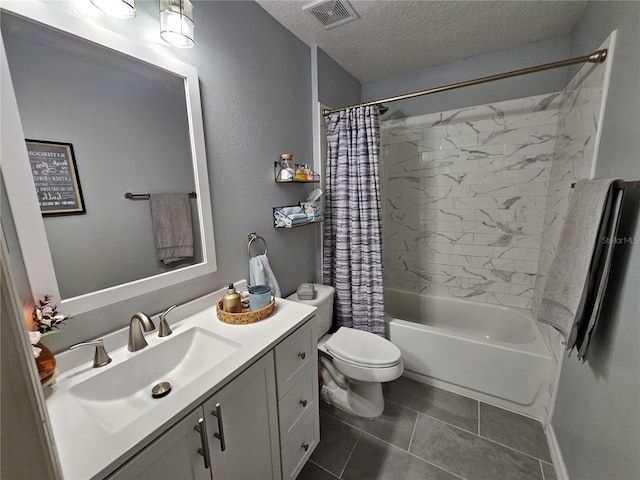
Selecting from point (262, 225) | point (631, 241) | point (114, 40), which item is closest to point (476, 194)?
point (631, 241)

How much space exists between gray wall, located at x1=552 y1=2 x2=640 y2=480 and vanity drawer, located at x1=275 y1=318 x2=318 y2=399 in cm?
115

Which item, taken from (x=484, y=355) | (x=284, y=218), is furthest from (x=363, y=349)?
(x=284, y=218)

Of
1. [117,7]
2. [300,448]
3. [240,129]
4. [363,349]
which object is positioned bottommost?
[300,448]

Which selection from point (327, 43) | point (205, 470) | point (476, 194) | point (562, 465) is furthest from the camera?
point (476, 194)

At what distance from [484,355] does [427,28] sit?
7.27 feet

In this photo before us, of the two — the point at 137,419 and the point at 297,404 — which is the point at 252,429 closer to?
the point at 297,404

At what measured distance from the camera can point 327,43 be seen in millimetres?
1912

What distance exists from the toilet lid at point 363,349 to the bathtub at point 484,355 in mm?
360

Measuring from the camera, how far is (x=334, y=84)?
7.22 feet

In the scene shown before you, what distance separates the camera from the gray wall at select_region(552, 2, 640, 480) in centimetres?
88

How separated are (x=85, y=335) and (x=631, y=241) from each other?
201 cm

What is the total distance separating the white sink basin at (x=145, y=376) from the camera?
32.7 inches

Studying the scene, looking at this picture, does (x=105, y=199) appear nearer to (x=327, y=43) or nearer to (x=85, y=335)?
(x=85, y=335)

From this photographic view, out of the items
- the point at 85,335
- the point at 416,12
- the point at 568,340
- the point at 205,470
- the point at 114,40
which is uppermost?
the point at 416,12
